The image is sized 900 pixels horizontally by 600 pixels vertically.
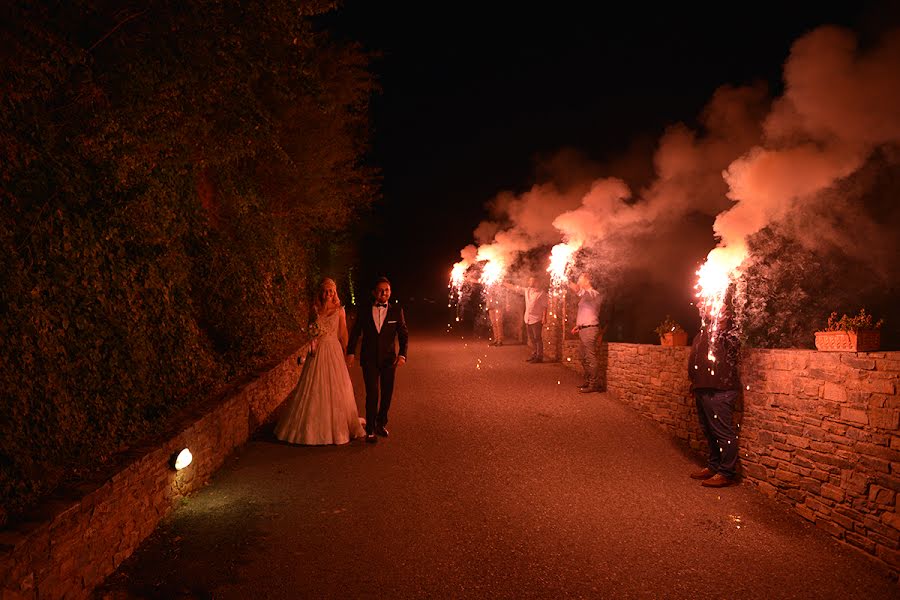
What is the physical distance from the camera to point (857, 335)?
219 inches

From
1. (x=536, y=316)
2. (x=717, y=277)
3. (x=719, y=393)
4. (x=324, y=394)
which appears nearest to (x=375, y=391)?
(x=324, y=394)

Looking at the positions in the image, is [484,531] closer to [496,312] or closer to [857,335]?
[857,335]

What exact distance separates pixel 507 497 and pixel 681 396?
390cm

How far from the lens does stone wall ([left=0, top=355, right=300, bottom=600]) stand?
3.41 meters

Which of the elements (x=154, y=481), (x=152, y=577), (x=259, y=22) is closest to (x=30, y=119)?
(x=259, y=22)

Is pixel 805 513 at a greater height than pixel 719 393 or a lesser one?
lesser

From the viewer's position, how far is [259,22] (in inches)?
262

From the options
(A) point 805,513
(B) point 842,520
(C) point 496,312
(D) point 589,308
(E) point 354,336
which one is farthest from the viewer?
(C) point 496,312

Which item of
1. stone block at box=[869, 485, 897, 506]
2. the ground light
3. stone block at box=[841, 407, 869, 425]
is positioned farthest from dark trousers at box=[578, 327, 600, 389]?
the ground light

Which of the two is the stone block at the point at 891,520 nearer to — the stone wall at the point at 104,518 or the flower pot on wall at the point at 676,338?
the flower pot on wall at the point at 676,338

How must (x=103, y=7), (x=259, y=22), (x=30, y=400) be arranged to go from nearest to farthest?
(x=30, y=400) → (x=103, y=7) → (x=259, y=22)

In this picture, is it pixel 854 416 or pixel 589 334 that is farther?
pixel 589 334

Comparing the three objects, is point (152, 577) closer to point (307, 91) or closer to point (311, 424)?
point (311, 424)

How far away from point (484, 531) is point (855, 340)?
3.81 m
